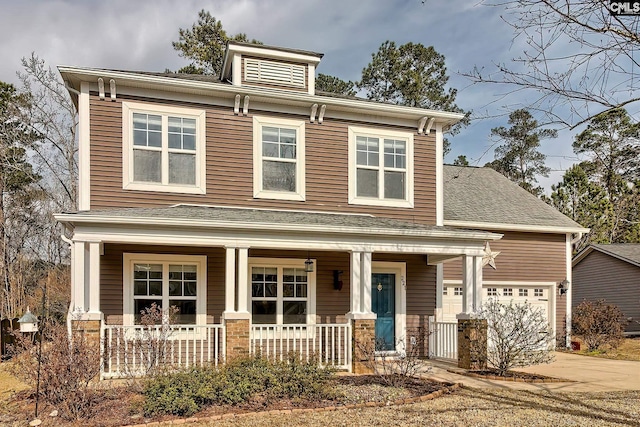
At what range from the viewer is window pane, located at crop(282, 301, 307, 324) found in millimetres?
11656

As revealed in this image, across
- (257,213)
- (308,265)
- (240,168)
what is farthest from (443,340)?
(240,168)

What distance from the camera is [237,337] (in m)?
9.68

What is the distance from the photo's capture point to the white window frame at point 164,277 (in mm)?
10562

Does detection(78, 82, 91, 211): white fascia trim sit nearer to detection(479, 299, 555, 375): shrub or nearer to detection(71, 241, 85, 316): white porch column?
detection(71, 241, 85, 316): white porch column

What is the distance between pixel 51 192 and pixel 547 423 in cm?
2483

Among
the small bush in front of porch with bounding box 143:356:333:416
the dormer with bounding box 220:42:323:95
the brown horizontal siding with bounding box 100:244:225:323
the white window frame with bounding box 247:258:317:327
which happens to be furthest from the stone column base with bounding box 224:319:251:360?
the dormer with bounding box 220:42:323:95

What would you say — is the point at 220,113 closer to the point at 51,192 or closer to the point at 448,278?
the point at 448,278

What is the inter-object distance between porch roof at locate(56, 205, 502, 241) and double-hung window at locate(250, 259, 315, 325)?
1.17 m

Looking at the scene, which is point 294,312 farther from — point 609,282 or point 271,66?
point 609,282

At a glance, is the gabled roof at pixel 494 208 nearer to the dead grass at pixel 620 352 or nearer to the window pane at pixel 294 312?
the dead grass at pixel 620 352

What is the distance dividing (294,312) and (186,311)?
2226mm

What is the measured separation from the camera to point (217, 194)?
37.1 feet

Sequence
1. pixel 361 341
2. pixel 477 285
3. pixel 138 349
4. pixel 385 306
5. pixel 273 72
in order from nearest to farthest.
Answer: pixel 138 349 < pixel 361 341 < pixel 477 285 < pixel 273 72 < pixel 385 306

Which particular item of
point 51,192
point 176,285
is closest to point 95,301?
point 176,285
